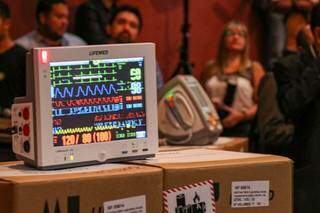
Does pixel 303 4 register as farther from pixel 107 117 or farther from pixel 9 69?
pixel 107 117

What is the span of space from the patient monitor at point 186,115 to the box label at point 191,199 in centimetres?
129

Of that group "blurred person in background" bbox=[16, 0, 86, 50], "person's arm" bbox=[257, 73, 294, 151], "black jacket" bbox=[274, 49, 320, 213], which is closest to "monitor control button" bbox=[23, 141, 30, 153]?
"black jacket" bbox=[274, 49, 320, 213]

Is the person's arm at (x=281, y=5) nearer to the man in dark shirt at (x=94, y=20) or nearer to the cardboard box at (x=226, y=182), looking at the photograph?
the man in dark shirt at (x=94, y=20)

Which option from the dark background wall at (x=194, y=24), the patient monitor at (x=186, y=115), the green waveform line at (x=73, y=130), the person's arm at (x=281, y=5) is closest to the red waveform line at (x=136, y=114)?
the green waveform line at (x=73, y=130)

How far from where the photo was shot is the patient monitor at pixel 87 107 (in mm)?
2344

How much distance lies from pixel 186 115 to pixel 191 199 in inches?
54.4

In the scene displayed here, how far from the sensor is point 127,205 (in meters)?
2.36

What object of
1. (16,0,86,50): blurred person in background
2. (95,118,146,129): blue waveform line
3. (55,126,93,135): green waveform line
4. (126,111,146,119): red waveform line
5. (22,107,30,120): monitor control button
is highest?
(16,0,86,50): blurred person in background

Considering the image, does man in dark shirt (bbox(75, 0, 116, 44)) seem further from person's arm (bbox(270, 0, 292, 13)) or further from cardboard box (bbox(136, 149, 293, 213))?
cardboard box (bbox(136, 149, 293, 213))

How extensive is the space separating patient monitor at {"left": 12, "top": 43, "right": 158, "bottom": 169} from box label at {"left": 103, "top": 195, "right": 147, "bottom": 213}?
0.53 ft

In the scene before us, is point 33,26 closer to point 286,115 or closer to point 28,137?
point 286,115

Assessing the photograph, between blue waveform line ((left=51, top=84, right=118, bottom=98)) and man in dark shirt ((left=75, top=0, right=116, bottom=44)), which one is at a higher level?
man in dark shirt ((left=75, top=0, right=116, bottom=44))

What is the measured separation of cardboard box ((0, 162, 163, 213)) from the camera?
86.4 inches

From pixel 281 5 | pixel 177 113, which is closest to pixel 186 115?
pixel 177 113
